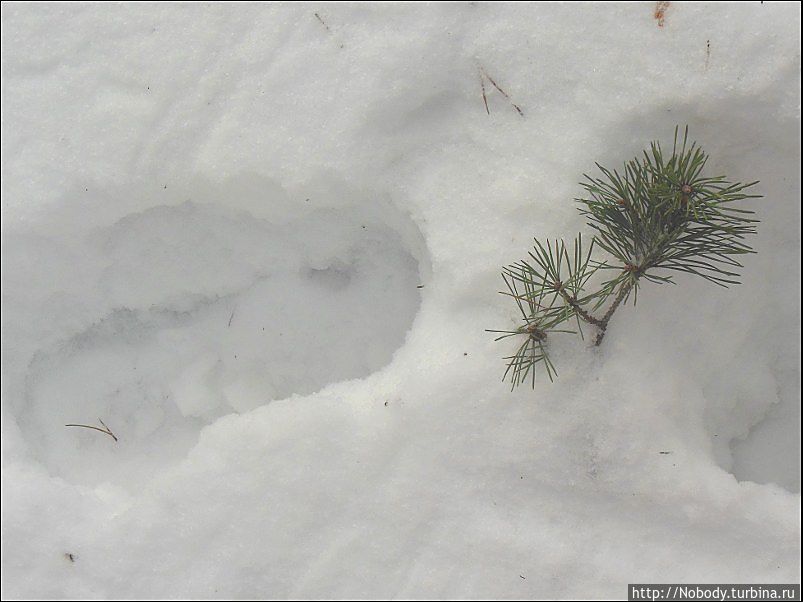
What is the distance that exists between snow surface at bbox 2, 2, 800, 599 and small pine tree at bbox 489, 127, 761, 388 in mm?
67

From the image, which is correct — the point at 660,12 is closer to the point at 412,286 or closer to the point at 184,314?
the point at 412,286

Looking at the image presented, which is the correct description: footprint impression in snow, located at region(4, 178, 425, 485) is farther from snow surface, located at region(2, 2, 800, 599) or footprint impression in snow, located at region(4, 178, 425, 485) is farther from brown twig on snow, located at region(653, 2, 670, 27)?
brown twig on snow, located at region(653, 2, 670, 27)

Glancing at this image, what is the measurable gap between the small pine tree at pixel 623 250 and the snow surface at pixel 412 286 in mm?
67

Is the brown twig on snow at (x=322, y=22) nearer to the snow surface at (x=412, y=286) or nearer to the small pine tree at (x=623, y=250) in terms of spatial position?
the snow surface at (x=412, y=286)

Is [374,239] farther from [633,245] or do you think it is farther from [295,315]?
[633,245]

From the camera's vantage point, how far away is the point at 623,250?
1.85 metres

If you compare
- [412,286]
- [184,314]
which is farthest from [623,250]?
[184,314]

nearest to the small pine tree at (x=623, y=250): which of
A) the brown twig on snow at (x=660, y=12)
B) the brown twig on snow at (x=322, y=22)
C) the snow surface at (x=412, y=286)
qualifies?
the snow surface at (x=412, y=286)

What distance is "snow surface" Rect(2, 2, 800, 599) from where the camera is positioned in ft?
6.45

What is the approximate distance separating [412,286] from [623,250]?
2.10 ft

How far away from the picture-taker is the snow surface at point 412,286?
77.4 inches

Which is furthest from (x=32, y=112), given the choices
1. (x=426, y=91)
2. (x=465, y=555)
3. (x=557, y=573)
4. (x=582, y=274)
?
(x=557, y=573)

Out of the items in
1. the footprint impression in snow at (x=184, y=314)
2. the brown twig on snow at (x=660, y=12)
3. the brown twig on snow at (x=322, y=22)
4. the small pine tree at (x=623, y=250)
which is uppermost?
the brown twig on snow at (x=660, y=12)

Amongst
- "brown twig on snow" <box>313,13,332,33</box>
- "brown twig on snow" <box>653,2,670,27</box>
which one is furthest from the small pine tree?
"brown twig on snow" <box>313,13,332,33</box>
